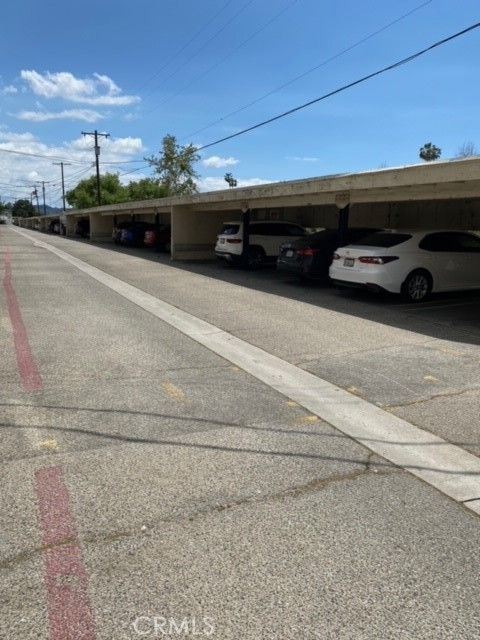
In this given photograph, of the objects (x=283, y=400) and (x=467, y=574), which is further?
(x=283, y=400)

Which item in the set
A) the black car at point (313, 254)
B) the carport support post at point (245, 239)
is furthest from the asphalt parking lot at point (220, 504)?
the carport support post at point (245, 239)

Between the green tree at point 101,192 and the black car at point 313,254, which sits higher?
the green tree at point 101,192

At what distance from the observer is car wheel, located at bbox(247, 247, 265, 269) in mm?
19781

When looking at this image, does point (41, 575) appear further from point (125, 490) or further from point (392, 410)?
point (392, 410)

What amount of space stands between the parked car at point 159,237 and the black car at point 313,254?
1785 centimetres

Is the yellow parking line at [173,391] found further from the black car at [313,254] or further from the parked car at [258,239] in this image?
the parked car at [258,239]

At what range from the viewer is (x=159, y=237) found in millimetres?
32188

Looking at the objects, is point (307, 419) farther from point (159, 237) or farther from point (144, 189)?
point (144, 189)

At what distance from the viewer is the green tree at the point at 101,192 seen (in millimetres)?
89250

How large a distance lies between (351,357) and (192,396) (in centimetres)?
271

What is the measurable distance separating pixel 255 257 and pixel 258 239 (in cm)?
69

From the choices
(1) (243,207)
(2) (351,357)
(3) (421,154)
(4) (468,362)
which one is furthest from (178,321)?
(3) (421,154)

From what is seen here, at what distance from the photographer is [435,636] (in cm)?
230

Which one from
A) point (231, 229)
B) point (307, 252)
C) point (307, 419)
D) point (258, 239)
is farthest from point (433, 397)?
point (231, 229)
